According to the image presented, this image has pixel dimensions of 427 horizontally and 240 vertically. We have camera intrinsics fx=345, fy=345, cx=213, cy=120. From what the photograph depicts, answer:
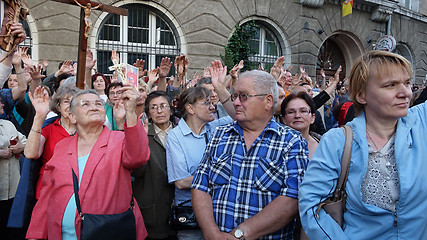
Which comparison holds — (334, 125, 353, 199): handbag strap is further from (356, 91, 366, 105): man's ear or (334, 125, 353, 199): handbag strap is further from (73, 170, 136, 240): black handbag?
(73, 170, 136, 240): black handbag

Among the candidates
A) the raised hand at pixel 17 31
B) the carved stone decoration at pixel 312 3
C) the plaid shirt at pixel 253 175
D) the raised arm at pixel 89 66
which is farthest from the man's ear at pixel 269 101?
the carved stone decoration at pixel 312 3

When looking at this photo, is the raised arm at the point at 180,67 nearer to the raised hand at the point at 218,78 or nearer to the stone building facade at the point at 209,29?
the raised hand at the point at 218,78

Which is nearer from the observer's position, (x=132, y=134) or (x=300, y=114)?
(x=132, y=134)

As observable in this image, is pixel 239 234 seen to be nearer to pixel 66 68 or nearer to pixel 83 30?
pixel 83 30

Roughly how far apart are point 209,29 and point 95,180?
9.42 meters

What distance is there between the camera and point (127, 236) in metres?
2.50

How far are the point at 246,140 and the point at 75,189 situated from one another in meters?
1.25

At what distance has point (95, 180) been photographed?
97.8 inches

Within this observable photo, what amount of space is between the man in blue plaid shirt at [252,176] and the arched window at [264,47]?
1025cm

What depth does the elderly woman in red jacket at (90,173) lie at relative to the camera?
2459mm

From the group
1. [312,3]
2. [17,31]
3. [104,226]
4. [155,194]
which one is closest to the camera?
[104,226]

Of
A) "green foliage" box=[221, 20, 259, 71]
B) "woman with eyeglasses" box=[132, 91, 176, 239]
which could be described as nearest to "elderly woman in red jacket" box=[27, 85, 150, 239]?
"woman with eyeglasses" box=[132, 91, 176, 239]

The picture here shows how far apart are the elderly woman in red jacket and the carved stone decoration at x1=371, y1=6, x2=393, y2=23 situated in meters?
15.3

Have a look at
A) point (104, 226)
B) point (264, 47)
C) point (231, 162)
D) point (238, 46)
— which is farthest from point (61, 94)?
point (264, 47)
